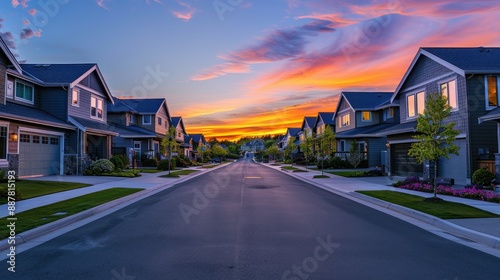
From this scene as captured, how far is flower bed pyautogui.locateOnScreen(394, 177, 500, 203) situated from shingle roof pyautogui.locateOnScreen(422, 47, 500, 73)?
21.9 ft

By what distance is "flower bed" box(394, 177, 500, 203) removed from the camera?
1344 centimetres

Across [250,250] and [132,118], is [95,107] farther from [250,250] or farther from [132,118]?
[250,250]

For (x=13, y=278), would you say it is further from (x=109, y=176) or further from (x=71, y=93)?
(x=71, y=93)

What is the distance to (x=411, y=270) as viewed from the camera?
570cm

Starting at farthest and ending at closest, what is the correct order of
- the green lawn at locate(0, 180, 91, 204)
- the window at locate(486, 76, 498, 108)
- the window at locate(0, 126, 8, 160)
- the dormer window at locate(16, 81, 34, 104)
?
the dormer window at locate(16, 81, 34, 104) → the window at locate(486, 76, 498, 108) → the window at locate(0, 126, 8, 160) → the green lawn at locate(0, 180, 91, 204)

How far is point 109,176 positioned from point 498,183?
76.0 feet

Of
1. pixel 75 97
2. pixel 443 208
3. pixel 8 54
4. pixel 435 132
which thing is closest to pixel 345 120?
pixel 75 97

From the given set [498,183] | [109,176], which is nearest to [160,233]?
[498,183]

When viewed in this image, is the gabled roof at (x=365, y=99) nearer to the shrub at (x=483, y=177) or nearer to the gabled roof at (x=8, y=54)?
the shrub at (x=483, y=177)

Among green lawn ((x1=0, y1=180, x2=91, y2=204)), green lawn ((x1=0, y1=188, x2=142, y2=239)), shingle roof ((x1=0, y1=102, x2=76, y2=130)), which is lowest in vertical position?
green lawn ((x1=0, y1=188, x2=142, y2=239))

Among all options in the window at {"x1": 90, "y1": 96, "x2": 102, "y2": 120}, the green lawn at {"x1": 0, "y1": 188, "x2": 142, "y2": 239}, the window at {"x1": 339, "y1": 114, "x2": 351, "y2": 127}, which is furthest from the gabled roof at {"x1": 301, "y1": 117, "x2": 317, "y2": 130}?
the green lawn at {"x1": 0, "y1": 188, "x2": 142, "y2": 239}

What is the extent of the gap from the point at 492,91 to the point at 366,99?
23251 mm

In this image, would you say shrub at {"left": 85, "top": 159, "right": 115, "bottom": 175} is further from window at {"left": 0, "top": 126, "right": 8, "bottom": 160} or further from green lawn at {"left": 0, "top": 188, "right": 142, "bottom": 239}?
green lawn at {"left": 0, "top": 188, "right": 142, "bottom": 239}

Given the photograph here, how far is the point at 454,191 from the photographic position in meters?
15.2
